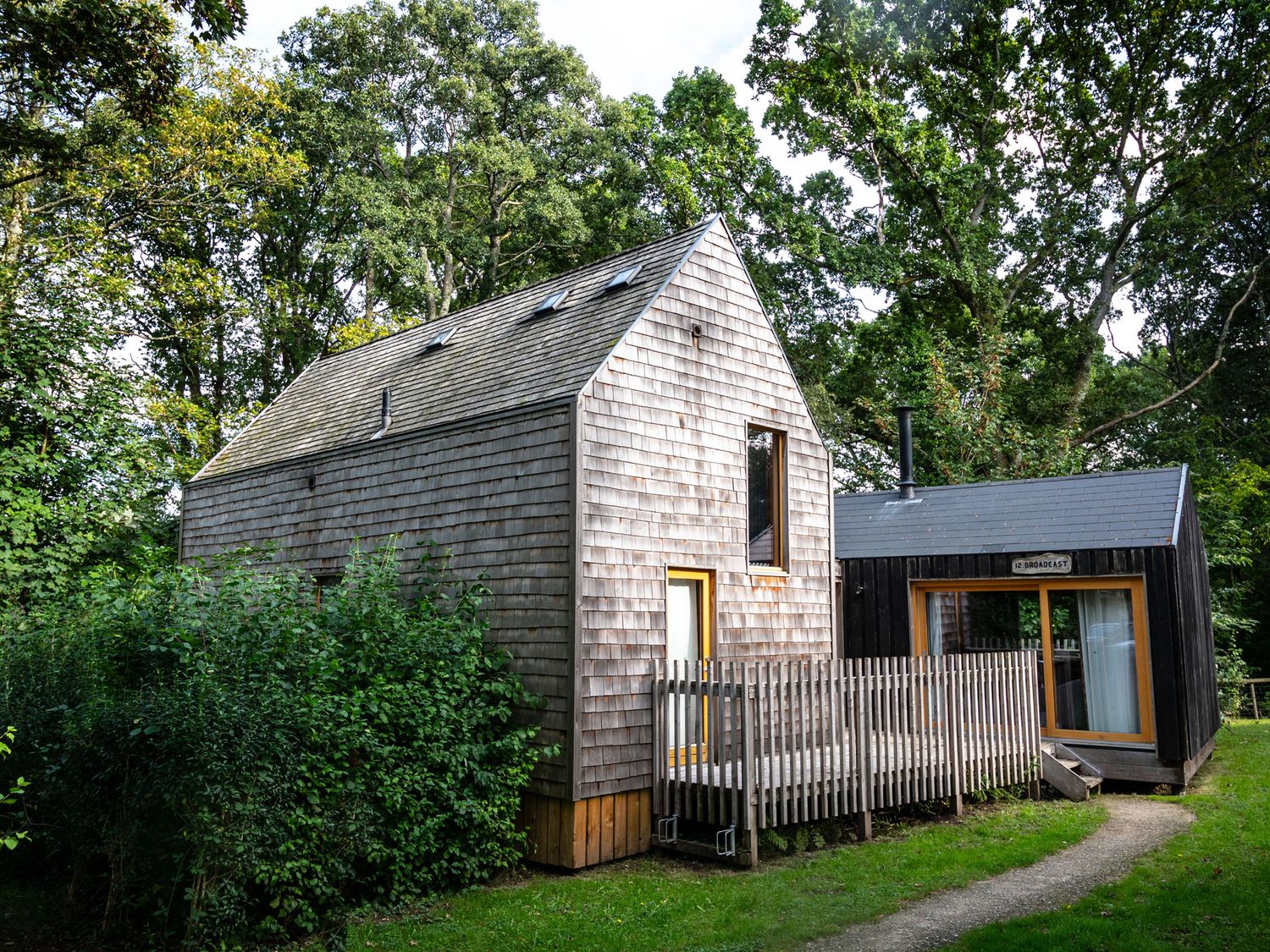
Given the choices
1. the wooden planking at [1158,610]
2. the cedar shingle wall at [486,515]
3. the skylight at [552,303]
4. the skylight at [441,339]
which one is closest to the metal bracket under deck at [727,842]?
the cedar shingle wall at [486,515]

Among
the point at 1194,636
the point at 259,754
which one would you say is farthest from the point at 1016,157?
the point at 259,754

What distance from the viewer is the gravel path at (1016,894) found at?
20.7 feet

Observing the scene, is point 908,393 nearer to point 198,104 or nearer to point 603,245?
point 603,245

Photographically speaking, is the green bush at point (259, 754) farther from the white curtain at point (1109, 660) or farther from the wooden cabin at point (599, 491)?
the white curtain at point (1109, 660)

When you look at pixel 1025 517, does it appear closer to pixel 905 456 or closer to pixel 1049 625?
pixel 1049 625

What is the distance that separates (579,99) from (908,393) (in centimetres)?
1332

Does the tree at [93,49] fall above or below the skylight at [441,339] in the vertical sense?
above

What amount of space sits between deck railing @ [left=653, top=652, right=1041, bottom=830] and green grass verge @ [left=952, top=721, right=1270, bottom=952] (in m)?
2.16

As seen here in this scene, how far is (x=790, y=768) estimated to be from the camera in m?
8.33

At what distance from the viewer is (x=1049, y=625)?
12.9 metres

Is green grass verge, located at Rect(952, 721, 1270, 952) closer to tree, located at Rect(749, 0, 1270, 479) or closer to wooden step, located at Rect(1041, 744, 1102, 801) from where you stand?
wooden step, located at Rect(1041, 744, 1102, 801)

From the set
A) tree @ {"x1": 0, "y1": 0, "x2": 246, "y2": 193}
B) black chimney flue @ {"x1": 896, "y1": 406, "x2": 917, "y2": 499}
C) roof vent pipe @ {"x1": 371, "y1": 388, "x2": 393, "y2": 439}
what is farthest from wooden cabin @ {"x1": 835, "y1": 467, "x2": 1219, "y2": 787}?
tree @ {"x1": 0, "y1": 0, "x2": 246, "y2": 193}

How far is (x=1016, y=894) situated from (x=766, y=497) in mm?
5223

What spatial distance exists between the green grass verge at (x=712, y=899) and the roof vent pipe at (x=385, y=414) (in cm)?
555
